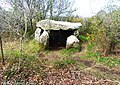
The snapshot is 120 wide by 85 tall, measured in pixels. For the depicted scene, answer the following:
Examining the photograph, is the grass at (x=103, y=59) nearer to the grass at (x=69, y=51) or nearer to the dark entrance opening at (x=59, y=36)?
the grass at (x=69, y=51)

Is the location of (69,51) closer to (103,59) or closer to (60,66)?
(103,59)

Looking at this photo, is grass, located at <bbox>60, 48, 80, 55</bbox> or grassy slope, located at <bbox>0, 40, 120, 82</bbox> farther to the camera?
grass, located at <bbox>60, 48, 80, 55</bbox>

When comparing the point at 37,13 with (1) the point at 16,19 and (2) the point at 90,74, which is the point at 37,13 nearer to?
(1) the point at 16,19

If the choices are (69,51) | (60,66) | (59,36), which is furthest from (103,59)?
(59,36)

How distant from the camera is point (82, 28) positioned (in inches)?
401

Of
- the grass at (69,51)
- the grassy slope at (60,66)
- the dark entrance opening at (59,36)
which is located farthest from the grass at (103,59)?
the dark entrance opening at (59,36)

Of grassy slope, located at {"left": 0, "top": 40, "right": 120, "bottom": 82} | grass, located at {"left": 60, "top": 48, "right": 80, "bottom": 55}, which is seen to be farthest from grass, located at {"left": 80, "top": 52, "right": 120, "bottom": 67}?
grass, located at {"left": 60, "top": 48, "right": 80, "bottom": 55}

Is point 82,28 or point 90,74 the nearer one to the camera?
point 90,74

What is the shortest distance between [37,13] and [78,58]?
407 centimetres

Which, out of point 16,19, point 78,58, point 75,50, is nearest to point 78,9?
point 75,50

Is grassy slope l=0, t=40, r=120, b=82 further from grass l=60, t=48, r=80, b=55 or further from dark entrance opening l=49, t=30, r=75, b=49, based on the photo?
dark entrance opening l=49, t=30, r=75, b=49

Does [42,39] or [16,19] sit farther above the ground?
[16,19]

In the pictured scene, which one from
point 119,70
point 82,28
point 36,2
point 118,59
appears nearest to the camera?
point 119,70

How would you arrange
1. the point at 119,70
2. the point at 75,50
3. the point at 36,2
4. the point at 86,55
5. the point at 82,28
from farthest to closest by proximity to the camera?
the point at 82,28 < the point at 36,2 < the point at 75,50 < the point at 86,55 < the point at 119,70
